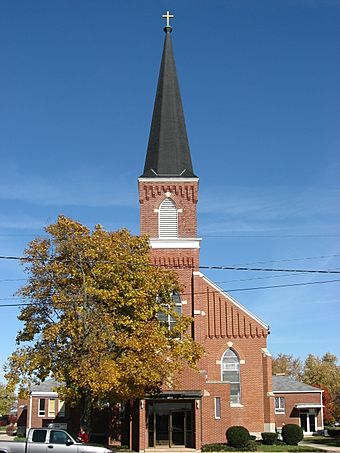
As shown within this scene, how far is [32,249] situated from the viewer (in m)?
29.1

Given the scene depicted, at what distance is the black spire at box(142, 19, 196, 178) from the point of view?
4188 centimetres

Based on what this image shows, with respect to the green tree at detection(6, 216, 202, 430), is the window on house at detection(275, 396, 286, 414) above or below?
below

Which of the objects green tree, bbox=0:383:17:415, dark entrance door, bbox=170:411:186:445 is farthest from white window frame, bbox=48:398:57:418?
green tree, bbox=0:383:17:415

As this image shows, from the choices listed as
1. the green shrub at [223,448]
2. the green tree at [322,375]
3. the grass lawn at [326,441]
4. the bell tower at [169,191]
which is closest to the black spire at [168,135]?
the bell tower at [169,191]

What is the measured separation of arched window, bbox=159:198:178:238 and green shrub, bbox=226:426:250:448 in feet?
40.7

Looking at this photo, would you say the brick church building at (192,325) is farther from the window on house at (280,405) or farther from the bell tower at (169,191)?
the window on house at (280,405)

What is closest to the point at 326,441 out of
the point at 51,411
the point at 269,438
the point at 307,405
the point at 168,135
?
the point at 307,405

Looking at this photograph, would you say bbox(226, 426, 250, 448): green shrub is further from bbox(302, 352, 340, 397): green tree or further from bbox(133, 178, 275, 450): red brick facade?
bbox(302, 352, 340, 397): green tree

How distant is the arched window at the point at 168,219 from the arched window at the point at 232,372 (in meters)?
8.72

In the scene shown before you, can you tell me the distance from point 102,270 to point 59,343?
3.83 metres

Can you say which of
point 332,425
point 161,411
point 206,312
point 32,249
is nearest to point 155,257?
point 206,312

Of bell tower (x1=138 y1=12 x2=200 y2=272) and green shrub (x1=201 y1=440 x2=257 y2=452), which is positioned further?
bell tower (x1=138 y1=12 x2=200 y2=272)

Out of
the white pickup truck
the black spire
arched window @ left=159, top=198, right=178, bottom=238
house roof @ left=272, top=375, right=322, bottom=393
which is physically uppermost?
the black spire

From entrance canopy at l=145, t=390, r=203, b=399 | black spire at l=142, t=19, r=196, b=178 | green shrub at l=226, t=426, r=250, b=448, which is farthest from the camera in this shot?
black spire at l=142, t=19, r=196, b=178
